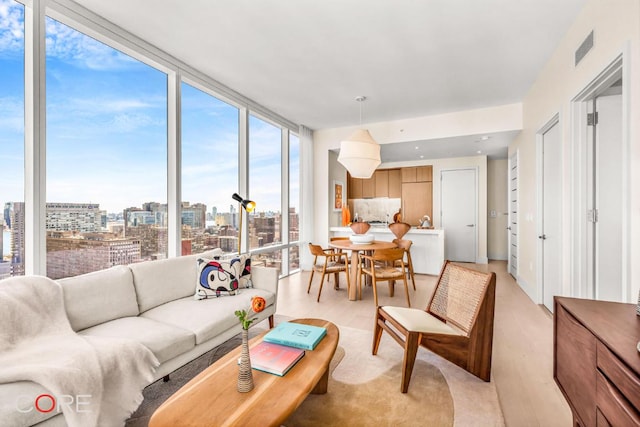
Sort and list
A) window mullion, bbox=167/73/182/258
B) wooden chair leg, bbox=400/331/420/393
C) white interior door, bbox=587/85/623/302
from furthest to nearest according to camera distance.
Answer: window mullion, bbox=167/73/182/258 < white interior door, bbox=587/85/623/302 < wooden chair leg, bbox=400/331/420/393

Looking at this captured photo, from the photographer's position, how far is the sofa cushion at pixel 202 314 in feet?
7.26

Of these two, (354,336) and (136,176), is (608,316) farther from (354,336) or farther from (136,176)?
(136,176)

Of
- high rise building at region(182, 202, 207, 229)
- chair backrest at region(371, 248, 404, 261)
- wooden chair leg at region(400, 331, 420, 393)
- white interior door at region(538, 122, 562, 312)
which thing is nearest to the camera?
wooden chair leg at region(400, 331, 420, 393)

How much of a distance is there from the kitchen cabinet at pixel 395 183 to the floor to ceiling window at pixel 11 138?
696cm

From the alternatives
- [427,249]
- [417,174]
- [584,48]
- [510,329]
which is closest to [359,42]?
[584,48]

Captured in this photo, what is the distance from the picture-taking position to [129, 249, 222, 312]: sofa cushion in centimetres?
246

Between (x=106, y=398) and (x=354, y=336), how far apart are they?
1.95 metres

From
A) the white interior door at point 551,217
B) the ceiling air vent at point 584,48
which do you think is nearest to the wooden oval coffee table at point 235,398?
the white interior door at point 551,217

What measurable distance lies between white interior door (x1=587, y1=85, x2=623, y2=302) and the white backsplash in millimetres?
5267

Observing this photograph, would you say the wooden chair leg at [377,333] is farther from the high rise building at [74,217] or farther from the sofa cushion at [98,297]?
the high rise building at [74,217]

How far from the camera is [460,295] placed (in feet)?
7.55

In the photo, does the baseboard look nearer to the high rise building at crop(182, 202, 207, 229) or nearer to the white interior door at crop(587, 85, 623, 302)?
the white interior door at crop(587, 85, 623, 302)

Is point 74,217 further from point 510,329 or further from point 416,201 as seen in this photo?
point 416,201

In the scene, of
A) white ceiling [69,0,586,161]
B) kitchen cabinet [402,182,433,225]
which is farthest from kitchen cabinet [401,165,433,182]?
white ceiling [69,0,586,161]
